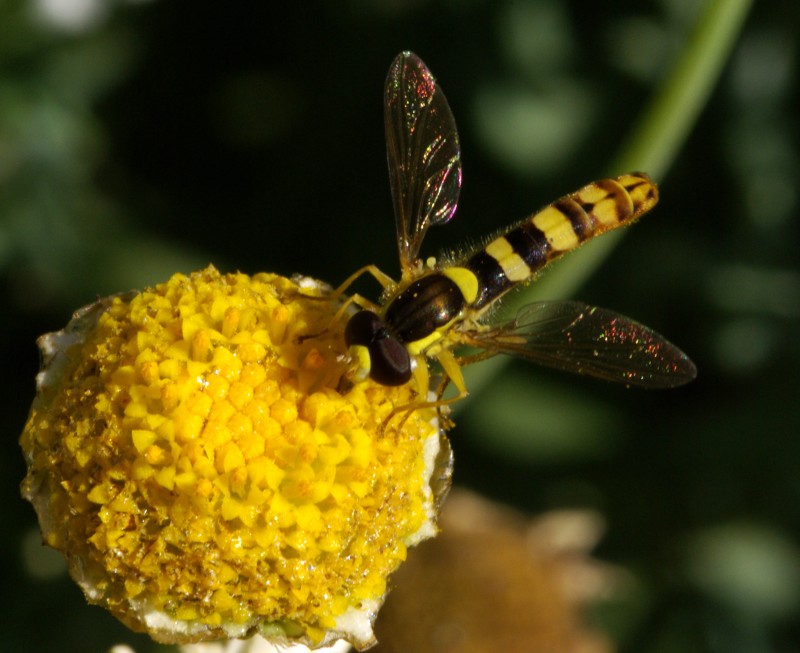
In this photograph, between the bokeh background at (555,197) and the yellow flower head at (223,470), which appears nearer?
the yellow flower head at (223,470)

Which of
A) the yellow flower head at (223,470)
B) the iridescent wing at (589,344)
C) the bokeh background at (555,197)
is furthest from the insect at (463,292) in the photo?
the bokeh background at (555,197)

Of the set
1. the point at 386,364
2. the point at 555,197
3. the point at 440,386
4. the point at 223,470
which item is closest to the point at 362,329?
the point at 386,364

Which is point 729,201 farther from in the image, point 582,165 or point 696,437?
point 696,437

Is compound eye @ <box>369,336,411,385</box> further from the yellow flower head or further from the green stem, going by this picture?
the green stem

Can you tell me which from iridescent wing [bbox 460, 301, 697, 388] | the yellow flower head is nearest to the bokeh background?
iridescent wing [bbox 460, 301, 697, 388]

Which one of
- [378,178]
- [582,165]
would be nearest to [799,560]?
[582,165]

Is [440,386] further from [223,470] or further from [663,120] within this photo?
[663,120]

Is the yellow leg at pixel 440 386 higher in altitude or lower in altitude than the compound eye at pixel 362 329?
lower

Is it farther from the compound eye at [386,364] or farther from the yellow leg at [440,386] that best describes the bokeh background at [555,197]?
the compound eye at [386,364]

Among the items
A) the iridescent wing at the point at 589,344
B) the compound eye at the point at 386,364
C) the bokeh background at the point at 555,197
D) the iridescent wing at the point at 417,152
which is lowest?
the bokeh background at the point at 555,197
